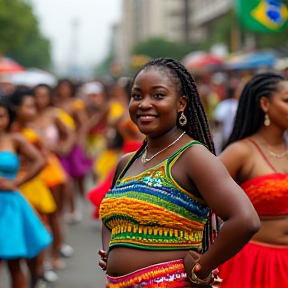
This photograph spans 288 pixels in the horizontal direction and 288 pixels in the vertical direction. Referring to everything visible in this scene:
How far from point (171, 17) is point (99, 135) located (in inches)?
4422

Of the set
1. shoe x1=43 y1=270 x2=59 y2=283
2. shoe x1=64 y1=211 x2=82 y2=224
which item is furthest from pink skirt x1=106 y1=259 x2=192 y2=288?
shoe x1=64 y1=211 x2=82 y2=224

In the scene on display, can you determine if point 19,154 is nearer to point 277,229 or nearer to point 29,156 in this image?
point 29,156

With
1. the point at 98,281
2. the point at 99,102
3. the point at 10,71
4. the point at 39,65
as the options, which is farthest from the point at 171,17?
the point at 98,281

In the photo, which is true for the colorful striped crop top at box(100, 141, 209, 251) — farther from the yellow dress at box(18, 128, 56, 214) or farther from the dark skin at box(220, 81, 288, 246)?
the yellow dress at box(18, 128, 56, 214)

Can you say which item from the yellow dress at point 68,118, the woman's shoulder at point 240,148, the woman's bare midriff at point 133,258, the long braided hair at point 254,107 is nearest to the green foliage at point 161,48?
the yellow dress at point 68,118

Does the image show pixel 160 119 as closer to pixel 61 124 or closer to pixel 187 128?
pixel 187 128

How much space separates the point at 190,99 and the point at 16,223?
3.15m

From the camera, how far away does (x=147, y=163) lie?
3.45m

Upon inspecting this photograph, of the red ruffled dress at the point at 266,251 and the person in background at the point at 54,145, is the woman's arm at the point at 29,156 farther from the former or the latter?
the red ruffled dress at the point at 266,251

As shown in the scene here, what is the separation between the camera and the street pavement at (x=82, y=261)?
303 inches

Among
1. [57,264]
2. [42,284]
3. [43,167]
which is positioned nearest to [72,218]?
[57,264]

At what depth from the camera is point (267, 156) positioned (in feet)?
15.2

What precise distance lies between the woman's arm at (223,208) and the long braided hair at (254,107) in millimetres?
1630

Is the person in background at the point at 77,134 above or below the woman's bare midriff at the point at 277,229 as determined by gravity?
below
